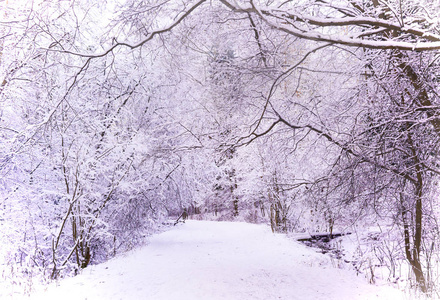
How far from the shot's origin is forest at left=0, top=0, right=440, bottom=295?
13.9 ft

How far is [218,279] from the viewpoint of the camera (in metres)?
6.20

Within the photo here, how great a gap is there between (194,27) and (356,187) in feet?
12.2

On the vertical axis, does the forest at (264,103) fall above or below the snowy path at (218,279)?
Result: above

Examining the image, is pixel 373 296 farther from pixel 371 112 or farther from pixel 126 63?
pixel 126 63

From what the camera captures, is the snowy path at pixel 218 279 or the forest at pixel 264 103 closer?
the forest at pixel 264 103

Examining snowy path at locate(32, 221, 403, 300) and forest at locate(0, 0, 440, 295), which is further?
snowy path at locate(32, 221, 403, 300)

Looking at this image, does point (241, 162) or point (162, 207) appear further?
point (241, 162)

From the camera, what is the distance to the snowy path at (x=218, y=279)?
540cm

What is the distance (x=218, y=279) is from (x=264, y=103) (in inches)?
133

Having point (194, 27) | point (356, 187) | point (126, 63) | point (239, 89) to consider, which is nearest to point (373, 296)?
point (356, 187)

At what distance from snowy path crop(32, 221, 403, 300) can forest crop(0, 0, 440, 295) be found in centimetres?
105

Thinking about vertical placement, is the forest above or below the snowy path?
above

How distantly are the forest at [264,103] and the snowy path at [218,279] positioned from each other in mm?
1049

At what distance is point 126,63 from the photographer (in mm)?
11211
